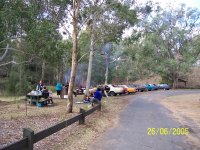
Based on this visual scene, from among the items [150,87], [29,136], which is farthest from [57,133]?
[150,87]

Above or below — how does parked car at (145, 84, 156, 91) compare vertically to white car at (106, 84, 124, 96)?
above

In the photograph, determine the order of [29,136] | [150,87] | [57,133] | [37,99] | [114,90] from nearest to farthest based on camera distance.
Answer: [29,136], [57,133], [37,99], [114,90], [150,87]

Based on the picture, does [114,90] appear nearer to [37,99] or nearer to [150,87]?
[37,99]

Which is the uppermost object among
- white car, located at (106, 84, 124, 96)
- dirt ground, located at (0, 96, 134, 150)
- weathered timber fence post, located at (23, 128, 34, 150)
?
white car, located at (106, 84, 124, 96)

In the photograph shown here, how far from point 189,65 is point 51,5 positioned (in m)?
46.2

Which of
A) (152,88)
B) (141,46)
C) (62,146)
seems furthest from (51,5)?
(141,46)

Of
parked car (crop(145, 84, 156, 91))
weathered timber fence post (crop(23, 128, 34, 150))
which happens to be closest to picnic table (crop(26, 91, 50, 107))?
weathered timber fence post (crop(23, 128, 34, 150))

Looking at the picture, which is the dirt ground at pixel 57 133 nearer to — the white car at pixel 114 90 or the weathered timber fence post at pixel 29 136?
the weathered timber fence post at pixel 29 136

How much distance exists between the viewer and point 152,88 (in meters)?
57.6

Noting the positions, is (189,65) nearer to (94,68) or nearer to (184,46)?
(184,46)

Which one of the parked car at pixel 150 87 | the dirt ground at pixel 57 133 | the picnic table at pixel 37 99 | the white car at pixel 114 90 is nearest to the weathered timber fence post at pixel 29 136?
the dirt ground at pixel 57 133

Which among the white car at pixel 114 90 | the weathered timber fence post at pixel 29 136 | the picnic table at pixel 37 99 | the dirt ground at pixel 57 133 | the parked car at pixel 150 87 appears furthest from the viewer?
the parked car at pixel 150 87

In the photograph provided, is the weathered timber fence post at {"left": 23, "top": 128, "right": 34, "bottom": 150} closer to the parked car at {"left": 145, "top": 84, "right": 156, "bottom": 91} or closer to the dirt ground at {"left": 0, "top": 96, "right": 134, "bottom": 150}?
the dirt ground at {"left": 0, "top": 96, "right": 134, "bottom": 150}

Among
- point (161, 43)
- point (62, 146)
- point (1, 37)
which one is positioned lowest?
point (62, 146)
